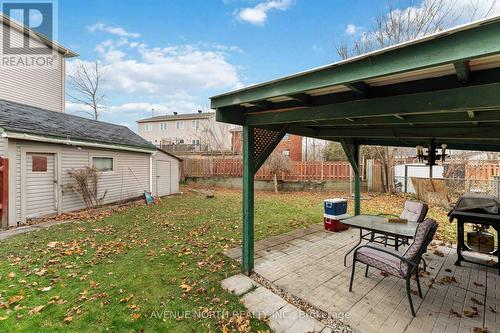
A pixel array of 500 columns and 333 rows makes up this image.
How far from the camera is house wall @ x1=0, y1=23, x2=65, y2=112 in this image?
10.8 metres

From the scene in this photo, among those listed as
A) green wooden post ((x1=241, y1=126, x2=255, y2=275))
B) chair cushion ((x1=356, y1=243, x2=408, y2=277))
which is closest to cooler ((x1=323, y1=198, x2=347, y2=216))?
chair cushion ((x1=356, y1=243, x2=408, y2=277))

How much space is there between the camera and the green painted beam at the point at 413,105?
5.99 ft

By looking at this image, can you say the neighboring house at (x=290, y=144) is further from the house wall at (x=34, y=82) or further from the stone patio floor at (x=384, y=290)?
the stone patio floor at (x=384, y=290)

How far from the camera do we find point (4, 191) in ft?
21.3

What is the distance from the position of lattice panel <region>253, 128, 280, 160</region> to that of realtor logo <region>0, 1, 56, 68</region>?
535 inches

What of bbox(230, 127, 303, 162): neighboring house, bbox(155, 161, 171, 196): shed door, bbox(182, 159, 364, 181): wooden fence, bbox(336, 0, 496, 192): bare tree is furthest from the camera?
bbox(230, 127, 303, 162): neighboring house

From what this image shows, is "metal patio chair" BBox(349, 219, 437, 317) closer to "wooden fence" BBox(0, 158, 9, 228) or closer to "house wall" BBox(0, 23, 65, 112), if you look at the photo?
"wooden fence" BBox(0, 158, 9, 228)

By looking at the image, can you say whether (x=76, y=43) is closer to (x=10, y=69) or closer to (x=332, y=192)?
(x=10, y=69)

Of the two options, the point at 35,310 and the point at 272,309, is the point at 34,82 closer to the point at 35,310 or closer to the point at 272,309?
the point at 35,310

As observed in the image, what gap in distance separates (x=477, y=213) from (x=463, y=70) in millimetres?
3496

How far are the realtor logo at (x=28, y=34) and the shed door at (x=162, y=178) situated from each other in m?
7.84

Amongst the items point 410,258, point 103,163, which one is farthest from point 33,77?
point 410,258

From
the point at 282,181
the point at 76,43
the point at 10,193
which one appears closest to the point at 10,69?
the point at 76,43

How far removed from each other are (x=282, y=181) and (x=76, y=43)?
15446 millimetres
